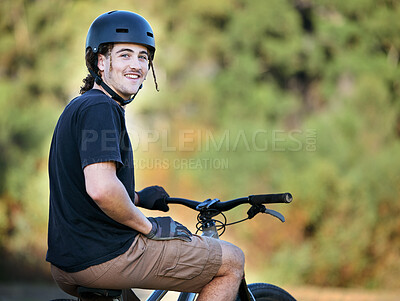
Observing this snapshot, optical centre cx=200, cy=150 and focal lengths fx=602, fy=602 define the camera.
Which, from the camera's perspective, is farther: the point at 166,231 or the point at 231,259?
the point at 231,259

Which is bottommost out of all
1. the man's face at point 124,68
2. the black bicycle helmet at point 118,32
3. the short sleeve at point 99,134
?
the short sleeve at point 99,134

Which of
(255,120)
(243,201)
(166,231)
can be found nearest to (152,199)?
(243,201)

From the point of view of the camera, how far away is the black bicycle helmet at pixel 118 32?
300cm

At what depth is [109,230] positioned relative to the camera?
8.77 ft

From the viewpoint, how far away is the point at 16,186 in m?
11.1

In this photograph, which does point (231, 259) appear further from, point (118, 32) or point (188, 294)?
point (118, 32)

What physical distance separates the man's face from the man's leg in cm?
90

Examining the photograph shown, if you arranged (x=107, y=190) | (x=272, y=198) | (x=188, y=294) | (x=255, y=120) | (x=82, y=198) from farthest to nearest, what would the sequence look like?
(x=255, y=120) < (x=188, y=294) < (x=272, y=198) < (x=82, y=198) < (x=107, y=190)

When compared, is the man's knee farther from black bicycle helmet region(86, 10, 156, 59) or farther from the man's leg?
black bicycle helmet region(86, 10, 156, 59)

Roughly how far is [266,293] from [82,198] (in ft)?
4.62

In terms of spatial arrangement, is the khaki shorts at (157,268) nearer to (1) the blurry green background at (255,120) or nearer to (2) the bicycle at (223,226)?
(2) the bicycle at (223,226)

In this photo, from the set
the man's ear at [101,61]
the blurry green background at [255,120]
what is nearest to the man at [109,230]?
the man's ear at [101,61]

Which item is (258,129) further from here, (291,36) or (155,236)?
(155,236)

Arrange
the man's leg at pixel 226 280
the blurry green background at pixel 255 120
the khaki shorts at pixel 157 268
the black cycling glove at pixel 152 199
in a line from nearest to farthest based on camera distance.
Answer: the khaki shorts at pixel 157 268, the man's leg at pixel 226 280, the black cycling glove at pixel 152 199, the blurry green background at pixel 255 120
